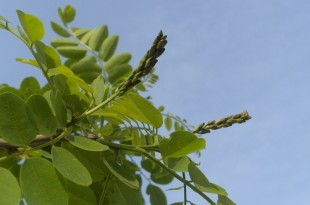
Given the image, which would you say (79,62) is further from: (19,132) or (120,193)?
(19,132)

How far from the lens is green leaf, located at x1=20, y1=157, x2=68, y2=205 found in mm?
1011

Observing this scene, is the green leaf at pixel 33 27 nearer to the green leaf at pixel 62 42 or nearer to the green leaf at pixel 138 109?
the green leaf at pixel 138 109

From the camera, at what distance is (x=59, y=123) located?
1192mm

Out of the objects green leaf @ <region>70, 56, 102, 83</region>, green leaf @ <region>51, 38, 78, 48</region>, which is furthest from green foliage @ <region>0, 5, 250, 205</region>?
green leaf @ <region>51, 38, 78, 48</region>

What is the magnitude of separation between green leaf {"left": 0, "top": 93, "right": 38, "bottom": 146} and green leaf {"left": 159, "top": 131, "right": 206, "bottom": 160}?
0.32m

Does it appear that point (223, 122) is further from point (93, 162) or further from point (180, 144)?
point (93, 162)

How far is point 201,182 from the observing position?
123cm

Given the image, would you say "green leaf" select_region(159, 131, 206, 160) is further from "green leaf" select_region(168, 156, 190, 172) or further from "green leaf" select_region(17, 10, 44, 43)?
"green leaf" select_region(17, 10, 44, 43)

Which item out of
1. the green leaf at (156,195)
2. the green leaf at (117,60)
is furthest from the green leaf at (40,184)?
the green leaf at (117,60)

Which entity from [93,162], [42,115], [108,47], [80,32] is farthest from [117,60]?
[42,115]

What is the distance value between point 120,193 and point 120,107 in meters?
0.24

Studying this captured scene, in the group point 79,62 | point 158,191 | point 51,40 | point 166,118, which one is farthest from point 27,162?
point 166,118

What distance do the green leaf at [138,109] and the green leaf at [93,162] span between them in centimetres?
14

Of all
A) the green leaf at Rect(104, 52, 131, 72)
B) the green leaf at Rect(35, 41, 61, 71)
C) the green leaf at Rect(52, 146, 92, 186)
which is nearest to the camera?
the green leaf at Rect(52, 146, 92, 186)
